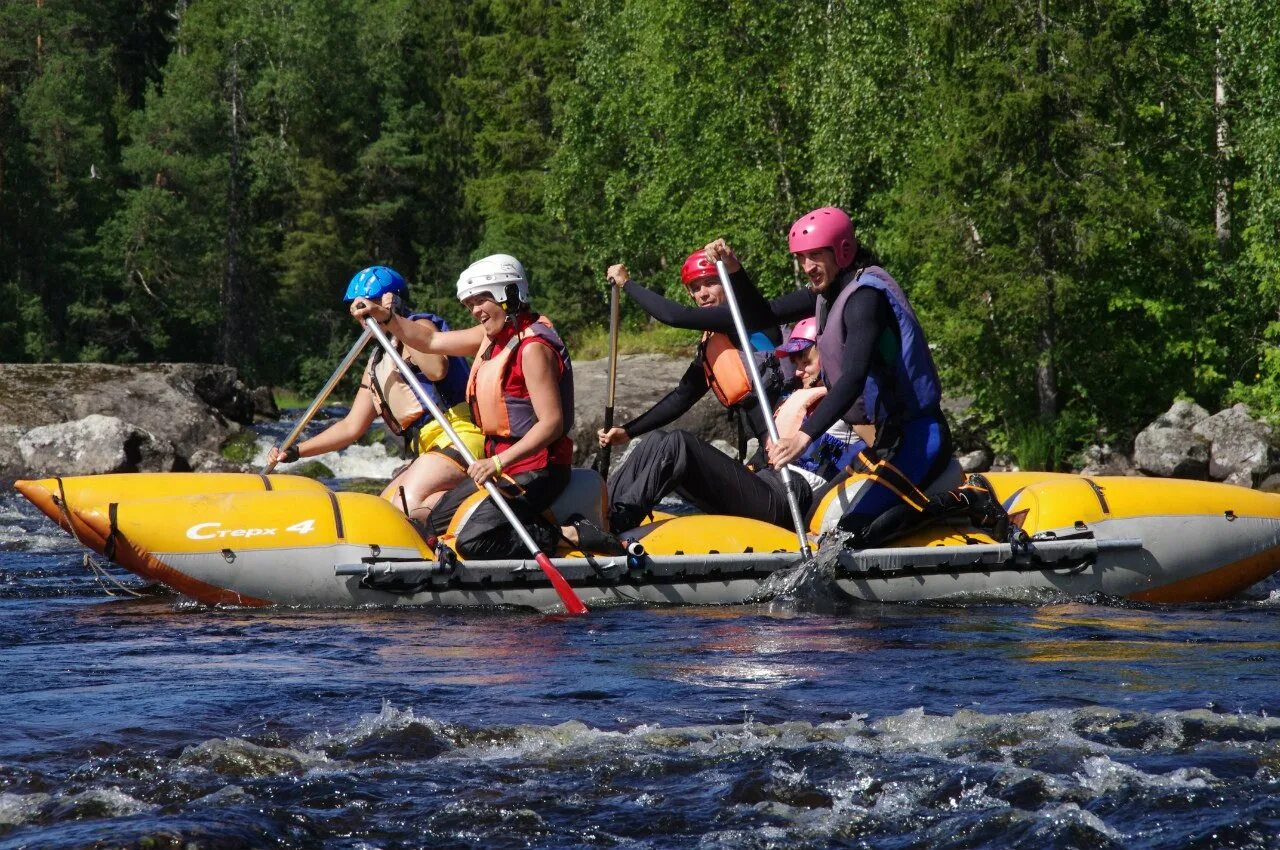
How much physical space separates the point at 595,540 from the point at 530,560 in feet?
1.14

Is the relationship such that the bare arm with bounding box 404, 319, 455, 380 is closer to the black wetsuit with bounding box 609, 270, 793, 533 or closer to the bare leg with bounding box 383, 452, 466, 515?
the bare leg with bounding box 383, 452, 466, 515

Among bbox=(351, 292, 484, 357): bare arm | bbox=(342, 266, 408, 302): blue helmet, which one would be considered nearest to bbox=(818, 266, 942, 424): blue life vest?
bbox=(351, 292, 484, 357): bare arm

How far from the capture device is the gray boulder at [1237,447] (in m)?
17.1

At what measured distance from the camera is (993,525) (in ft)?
26.7

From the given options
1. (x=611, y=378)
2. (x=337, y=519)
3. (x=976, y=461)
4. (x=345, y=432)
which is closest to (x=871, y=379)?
(x=611, y=378)

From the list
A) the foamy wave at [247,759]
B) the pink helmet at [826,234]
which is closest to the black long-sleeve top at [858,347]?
the pink helmet at [826,234]

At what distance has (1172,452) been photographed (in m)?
17.8

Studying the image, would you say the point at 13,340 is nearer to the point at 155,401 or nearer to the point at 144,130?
the point at 144,130

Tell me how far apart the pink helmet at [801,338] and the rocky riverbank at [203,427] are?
22.9 ft

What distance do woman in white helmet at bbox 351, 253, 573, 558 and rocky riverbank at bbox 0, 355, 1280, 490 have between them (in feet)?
24.7

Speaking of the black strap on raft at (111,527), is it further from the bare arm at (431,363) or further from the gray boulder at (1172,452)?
the gray boulder at (1172,452)

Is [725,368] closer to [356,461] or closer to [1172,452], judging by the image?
[1172,452]

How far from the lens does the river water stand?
4340mm

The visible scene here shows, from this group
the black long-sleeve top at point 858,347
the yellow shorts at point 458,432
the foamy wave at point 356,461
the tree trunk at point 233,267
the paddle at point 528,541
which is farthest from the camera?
the tree trunk at point 233,267
